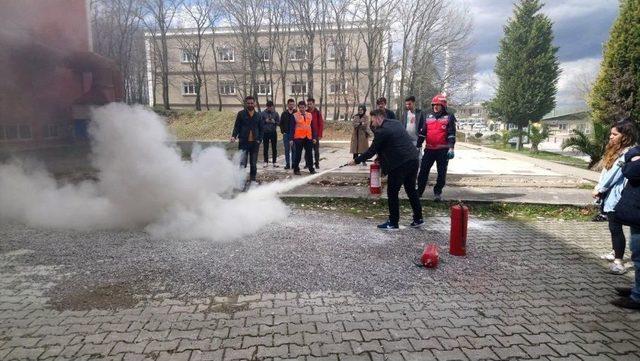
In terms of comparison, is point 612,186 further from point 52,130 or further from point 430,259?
point 52,130

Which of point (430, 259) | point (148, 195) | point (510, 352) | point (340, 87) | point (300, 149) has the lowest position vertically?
point (510, 352)

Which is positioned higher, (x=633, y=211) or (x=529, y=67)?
(x=529, y=67)

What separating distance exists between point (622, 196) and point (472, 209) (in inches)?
145

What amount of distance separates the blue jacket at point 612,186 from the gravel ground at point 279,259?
31.1 inches

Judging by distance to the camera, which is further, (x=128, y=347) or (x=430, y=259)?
(x=430, y=259)

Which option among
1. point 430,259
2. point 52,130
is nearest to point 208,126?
Result: point 52,130

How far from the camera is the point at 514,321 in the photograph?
3324 millimetres

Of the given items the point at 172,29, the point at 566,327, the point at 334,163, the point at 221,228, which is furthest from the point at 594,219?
the point at 172,29

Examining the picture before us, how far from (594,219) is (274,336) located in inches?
259

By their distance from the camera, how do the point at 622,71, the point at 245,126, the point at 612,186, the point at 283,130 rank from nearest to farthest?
1. the point at 612,186
2. the point at 245,126
3. the point at 283,130
4. the point at 622,71

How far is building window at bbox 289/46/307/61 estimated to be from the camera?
3663cm

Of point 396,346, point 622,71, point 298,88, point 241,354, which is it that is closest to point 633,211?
point 396,346

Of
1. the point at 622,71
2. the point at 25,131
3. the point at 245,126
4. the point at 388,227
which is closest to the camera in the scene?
the point at 388,227

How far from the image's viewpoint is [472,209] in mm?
7531
